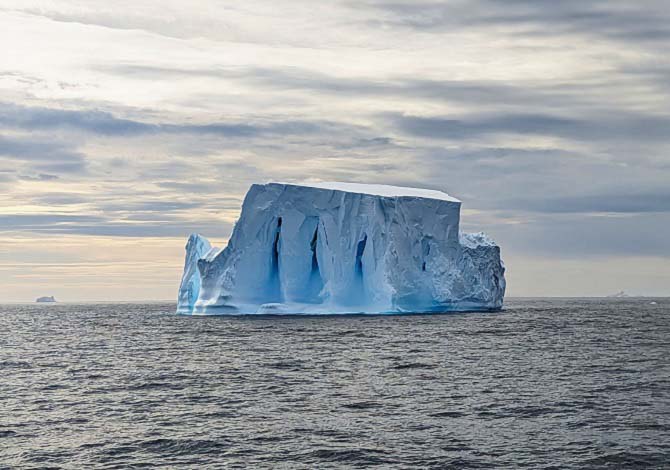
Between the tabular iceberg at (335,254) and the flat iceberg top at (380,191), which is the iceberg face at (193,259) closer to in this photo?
the tabular iceberg at (335,254)

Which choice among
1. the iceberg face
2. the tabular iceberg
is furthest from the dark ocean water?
the iceberg face

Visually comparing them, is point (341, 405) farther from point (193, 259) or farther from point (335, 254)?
point (193, 259)

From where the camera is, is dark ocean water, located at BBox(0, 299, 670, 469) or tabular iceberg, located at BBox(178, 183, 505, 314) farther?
tabular iceberg, located at BBox(178, 183, 505, 314)

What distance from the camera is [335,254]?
44.9m

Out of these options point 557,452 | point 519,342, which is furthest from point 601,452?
point 519,342

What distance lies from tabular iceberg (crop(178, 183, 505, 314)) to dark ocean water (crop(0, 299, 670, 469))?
40.7 feet

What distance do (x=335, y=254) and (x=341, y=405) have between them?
90.3 feet

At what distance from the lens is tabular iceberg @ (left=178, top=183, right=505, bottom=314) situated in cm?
4438

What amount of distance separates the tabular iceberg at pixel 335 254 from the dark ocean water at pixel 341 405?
1239 cm

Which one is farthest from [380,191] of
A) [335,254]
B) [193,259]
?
[193,259]

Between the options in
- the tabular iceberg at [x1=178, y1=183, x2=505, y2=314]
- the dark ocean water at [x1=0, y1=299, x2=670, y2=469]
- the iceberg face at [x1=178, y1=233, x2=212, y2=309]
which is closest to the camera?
the dark ocean water at [x1=0, y1=299, x2=670, y2=469]

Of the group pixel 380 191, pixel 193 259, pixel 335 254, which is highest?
pixel 380 191

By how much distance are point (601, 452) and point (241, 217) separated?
107ft

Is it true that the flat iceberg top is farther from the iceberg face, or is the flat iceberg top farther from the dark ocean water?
the dark ocean water
